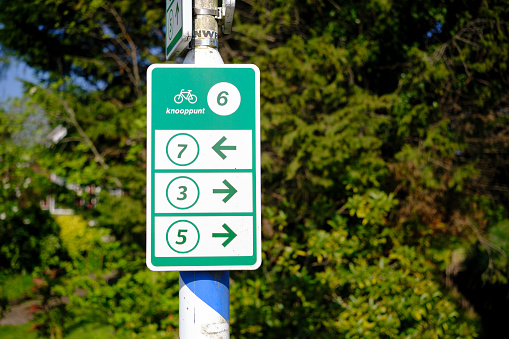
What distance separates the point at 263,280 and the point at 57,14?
5.76 meters

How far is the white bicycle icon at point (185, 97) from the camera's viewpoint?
1939 millimetres

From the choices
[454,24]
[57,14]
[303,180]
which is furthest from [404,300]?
[57,14]

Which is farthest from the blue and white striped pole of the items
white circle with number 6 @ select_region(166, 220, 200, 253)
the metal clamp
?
the metal clamp

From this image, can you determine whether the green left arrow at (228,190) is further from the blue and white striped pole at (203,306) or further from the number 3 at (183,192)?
the blue and white striped pole at (203,306)

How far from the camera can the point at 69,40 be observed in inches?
327

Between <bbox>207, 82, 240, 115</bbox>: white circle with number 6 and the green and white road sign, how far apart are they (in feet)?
1.04

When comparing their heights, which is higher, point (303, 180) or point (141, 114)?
point (141, 114)

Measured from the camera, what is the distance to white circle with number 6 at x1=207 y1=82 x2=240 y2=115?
1938 millimetres

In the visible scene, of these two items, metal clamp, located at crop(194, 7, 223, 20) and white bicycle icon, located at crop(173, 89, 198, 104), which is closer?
white bicycle icon, located at crop(173, 89, 198, 104)

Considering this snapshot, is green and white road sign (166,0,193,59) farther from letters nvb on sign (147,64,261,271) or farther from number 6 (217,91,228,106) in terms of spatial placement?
number 6 (217,91,228,106)

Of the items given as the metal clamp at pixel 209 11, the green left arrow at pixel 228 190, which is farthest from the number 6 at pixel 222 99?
the metal clamp at pixel 209 11

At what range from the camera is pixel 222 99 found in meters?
1.94

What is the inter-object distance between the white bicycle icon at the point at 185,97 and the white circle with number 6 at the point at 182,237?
52 cm

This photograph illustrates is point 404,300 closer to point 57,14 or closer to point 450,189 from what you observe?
point 450,189
